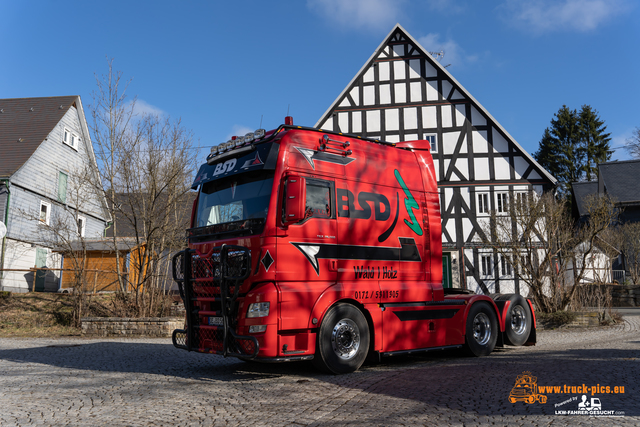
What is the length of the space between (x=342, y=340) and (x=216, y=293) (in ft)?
6.07

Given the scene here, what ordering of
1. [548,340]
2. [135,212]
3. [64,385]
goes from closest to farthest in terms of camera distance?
[64,385] → [548,340] → [135,212]

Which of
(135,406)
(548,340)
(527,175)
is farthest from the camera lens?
(527,175)

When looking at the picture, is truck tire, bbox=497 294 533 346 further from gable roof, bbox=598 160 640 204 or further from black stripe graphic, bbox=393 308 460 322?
gable roof, bbox=598 160 640 204

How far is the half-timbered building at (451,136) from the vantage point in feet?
79.7

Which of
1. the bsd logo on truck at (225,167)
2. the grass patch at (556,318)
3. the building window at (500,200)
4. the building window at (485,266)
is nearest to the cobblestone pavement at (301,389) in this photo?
the bsd logo on truck at (225,167)

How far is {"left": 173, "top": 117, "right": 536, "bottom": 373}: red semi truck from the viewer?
6.52 metres

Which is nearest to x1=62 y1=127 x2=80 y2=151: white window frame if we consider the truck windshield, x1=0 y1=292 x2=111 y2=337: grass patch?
x1=0 y1=292 x2=111 y2=337: grass patch

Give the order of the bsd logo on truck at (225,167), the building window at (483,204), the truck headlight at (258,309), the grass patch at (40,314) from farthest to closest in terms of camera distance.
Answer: the building window at (483,204) → the grass patch at (40,314) → the bsd logo on truck at (225,167) → the truck headlight at (258,309)

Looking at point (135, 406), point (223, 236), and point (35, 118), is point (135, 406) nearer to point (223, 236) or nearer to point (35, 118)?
point (223, 236)

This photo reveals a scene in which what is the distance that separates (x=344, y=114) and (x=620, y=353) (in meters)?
19.5

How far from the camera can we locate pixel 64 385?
261 inches

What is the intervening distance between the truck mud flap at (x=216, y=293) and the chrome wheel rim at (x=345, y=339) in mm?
1217

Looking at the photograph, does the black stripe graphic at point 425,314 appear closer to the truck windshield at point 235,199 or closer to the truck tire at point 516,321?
the truck tire at point 516,321

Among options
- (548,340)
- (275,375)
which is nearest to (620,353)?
(548,340)
